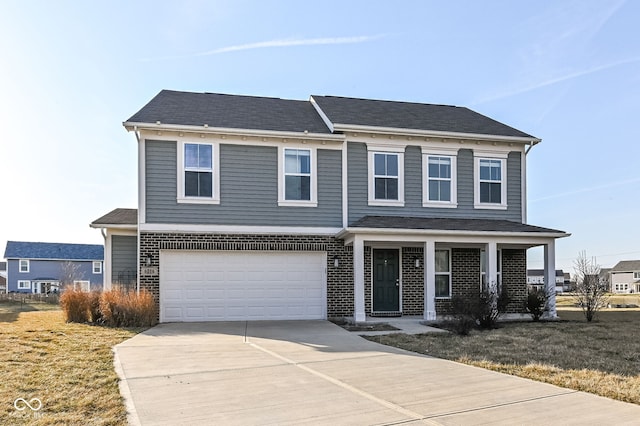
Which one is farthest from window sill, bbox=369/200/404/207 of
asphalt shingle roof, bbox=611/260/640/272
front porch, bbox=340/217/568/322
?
asphalt shingle roof, bbox=611/260/640/272

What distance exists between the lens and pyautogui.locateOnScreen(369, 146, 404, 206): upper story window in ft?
52.1

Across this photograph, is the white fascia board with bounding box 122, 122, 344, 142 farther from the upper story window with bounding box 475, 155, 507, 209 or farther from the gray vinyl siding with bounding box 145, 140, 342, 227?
the upper story window with bounding box 475, 155, 507, 209

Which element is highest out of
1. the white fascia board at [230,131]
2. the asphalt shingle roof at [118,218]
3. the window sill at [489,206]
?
the white fascia board at [230,131]

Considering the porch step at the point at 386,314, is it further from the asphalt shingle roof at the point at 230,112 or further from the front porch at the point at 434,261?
the asphalt shingle roof at the point at 230,112

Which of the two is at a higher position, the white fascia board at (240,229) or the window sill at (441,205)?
the window sill at (441,205)

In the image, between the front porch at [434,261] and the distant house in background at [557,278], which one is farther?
the distant house in background at [557,278]

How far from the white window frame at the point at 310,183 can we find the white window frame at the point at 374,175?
169 cm

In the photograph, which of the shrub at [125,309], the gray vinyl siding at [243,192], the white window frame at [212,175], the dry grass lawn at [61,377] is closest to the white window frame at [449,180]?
the gray vinyl siding at [243,192]

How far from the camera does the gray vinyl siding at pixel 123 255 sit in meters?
15.6

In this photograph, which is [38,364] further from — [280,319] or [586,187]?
[586,187]

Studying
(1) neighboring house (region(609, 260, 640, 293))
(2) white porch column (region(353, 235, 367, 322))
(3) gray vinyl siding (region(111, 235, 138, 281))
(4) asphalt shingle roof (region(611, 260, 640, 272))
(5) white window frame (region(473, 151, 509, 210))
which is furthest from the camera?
(4) asphalt shingle roof (region(611, 260, 640, 272))

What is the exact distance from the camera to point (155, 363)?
8.06 meters

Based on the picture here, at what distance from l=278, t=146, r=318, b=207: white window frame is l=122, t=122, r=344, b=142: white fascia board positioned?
41 cm

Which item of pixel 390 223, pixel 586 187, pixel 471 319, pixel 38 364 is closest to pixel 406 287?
pixel 390 223
